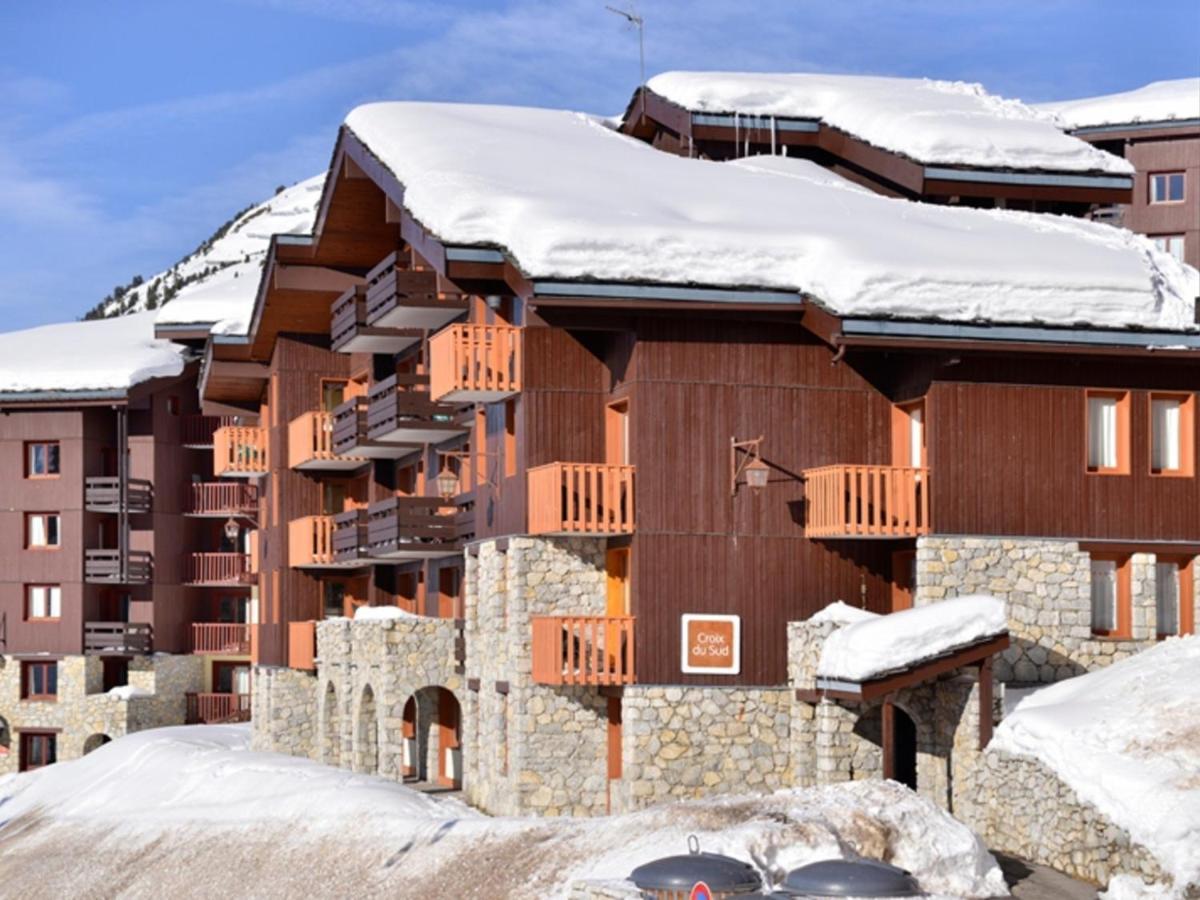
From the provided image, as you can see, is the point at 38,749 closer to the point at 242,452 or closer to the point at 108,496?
the point at 108,496

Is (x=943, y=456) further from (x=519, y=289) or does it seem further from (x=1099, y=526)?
(x=519, y=289)

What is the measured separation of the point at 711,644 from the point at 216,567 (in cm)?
3746

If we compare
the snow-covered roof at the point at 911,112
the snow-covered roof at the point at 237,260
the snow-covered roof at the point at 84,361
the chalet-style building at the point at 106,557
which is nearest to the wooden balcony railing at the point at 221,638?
the chalet-style building at the point at 106,557

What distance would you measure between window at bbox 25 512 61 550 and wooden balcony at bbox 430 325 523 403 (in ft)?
114

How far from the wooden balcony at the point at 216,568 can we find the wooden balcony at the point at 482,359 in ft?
112

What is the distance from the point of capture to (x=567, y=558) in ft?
112

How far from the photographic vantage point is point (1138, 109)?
224 feet

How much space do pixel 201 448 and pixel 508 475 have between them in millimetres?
34988

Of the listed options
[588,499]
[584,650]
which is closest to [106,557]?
[588,499]

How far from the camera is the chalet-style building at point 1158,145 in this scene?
68000 millimetres

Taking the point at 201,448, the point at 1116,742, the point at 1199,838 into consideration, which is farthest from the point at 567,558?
the point at 201,448

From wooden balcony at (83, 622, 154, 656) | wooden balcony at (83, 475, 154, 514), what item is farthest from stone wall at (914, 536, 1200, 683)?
wooden balcony at (83, 475, 154, 514)

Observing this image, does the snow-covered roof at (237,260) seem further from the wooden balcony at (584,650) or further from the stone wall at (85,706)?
the wooden balcony at (584,650)

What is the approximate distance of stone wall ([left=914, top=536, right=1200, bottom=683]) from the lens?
1243 inches
